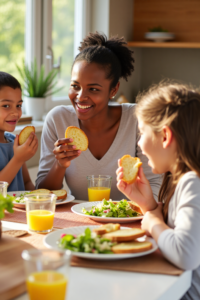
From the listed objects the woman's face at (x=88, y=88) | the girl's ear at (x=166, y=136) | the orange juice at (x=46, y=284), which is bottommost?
the orange juice at (x=46, y=284)

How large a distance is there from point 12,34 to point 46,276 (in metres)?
2.52

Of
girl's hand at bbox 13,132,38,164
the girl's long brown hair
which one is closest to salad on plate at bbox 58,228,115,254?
the girl's long brown hair

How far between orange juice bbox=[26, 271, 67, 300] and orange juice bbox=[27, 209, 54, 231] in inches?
18.3

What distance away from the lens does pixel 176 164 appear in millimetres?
1162

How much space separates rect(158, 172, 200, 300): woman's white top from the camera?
3.20 ft

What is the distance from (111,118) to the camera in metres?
2.06

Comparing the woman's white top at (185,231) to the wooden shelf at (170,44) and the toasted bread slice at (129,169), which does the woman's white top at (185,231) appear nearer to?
the toasted bread slice at (129,169)

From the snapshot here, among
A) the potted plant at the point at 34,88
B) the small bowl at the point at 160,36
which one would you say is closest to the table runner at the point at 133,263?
the potted plant at the point at 34,88

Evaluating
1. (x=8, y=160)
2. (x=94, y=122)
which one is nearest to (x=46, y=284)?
(x=8, y=160)

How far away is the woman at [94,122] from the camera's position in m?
1.83

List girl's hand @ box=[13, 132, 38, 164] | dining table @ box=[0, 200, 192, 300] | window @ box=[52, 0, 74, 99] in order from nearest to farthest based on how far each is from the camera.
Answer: dining table @ box=[0, 200, 192, 300]
girl's hand @ box=[13, 132, 38, 164]
window @ box=[52, 0, 74, 99]

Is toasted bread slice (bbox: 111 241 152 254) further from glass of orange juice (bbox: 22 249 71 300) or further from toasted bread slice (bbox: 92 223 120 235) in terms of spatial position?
glass of orange juice (bbox: 22 249 71 300)

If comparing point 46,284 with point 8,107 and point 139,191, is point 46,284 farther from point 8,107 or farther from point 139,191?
point 8,107

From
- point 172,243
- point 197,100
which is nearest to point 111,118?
point 197,100
